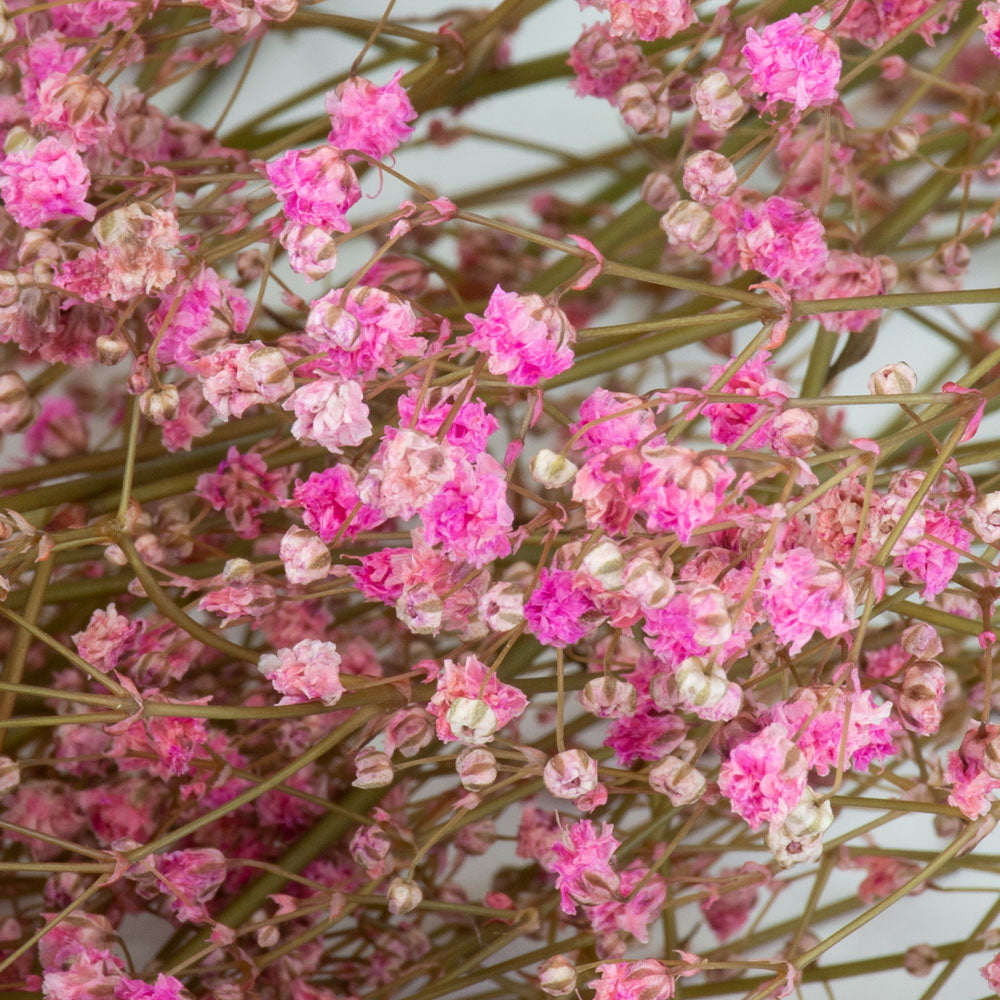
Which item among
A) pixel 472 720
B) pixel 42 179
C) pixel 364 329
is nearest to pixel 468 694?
pixel 472 720

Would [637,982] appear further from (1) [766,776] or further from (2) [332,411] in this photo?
(2) [332,411]

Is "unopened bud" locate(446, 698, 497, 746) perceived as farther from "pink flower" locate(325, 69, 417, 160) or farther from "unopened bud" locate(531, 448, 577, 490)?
"pink flower" locate(325, 69, 417, 160)

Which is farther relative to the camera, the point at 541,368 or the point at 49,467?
the point at 49,467

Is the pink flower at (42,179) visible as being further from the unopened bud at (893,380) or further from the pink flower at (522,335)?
the unopened bud at (893,380)

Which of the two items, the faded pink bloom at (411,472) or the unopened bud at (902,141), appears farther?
the unopened bud at (902,141)

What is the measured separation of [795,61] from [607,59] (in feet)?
0.39

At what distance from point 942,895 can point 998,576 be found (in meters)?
0.46

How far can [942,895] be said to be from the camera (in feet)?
2.75

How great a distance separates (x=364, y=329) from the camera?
400 millimetres

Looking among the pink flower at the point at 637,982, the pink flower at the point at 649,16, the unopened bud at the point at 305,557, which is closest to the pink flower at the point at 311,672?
the unopened bud at the point at 305,557

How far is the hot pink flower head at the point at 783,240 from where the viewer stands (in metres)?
→ 0.47

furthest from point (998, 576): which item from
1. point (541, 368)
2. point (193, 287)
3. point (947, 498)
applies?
point (193, 287)

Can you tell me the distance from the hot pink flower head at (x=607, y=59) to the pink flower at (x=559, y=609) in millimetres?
224

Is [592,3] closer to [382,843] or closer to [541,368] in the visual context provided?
[541,368]
